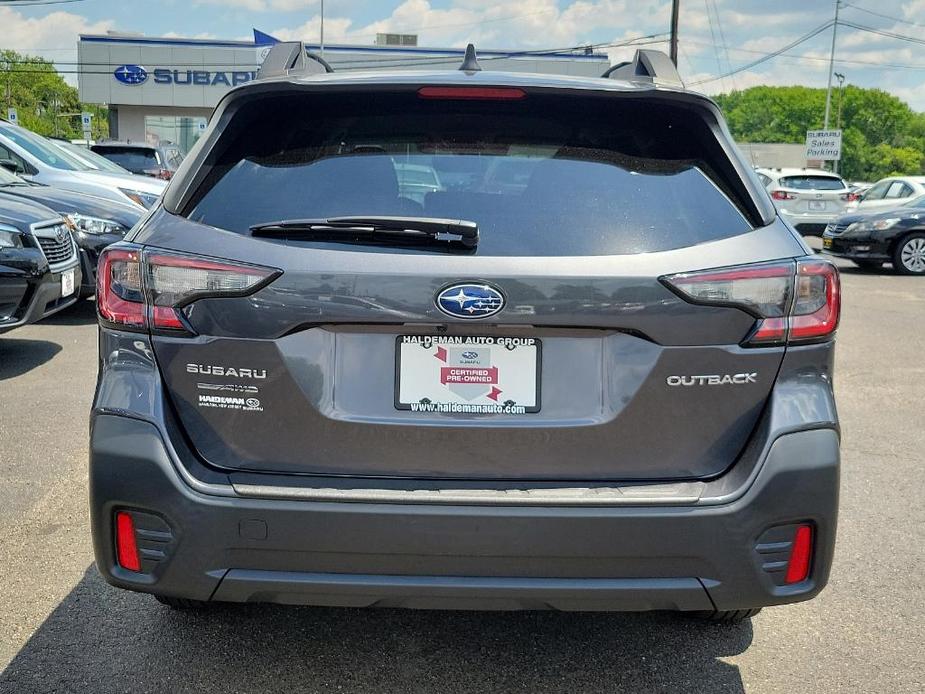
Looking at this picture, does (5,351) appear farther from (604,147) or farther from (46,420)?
(604,147)

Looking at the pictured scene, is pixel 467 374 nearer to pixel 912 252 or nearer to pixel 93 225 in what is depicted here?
pixel 93 225

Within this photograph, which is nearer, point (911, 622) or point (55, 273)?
point (911, 622)

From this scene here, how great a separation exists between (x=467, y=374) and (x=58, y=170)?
10408 millimetres

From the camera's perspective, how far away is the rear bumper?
235 centimetres

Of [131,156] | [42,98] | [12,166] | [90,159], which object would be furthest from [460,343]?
[42,98]

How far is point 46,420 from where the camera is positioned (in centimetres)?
575

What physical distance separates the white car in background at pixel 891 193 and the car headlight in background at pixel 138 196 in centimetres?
1323

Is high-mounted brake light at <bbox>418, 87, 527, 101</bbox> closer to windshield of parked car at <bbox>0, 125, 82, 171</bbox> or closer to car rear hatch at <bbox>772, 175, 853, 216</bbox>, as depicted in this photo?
windshield of parked car at <bbox>0, 125, 82, 171</bbox>

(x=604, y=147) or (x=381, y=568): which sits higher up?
(x=604, y=147)

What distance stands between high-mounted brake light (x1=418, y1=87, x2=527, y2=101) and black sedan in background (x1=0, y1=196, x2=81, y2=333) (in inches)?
204

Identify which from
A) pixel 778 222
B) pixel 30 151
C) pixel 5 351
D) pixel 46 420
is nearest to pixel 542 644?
pixel 778 222

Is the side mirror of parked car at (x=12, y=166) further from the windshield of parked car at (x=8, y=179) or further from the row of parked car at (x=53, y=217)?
the windshield of parked car at (x=8, y=179)

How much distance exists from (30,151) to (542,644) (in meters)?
10.5

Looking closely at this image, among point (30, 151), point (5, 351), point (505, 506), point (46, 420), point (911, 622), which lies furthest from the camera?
point (30, 151)
